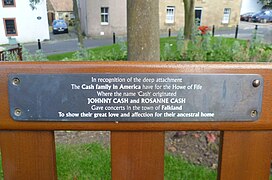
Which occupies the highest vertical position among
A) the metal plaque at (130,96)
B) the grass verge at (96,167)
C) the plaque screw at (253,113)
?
the metal plaque at (130,96)

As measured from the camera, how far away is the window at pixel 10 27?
23297 millimetres

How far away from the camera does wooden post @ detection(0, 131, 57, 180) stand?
1.29m

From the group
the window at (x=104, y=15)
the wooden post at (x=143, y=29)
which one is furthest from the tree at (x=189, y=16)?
the window at (x=104, y=15)

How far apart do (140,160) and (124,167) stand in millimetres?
83

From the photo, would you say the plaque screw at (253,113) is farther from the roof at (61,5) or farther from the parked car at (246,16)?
the roof at (61,5)

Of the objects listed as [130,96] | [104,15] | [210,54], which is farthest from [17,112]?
[104,15]

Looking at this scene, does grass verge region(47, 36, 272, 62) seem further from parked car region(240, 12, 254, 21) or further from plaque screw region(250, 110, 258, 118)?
parked car region(240, 12, 254, 21)

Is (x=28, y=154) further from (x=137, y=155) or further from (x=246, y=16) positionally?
(x=246, y=16)

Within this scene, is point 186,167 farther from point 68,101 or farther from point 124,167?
point 68,101

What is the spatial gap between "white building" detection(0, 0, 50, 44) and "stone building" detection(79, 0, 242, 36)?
3952 mm

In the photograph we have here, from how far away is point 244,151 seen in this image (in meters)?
1.33

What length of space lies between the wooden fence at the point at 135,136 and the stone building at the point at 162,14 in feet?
81.9

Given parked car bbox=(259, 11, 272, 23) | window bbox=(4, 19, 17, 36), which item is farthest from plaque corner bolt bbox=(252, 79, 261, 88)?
parked car bbox=(259, 11, 272, 23)

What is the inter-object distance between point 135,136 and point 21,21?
24807 mm
